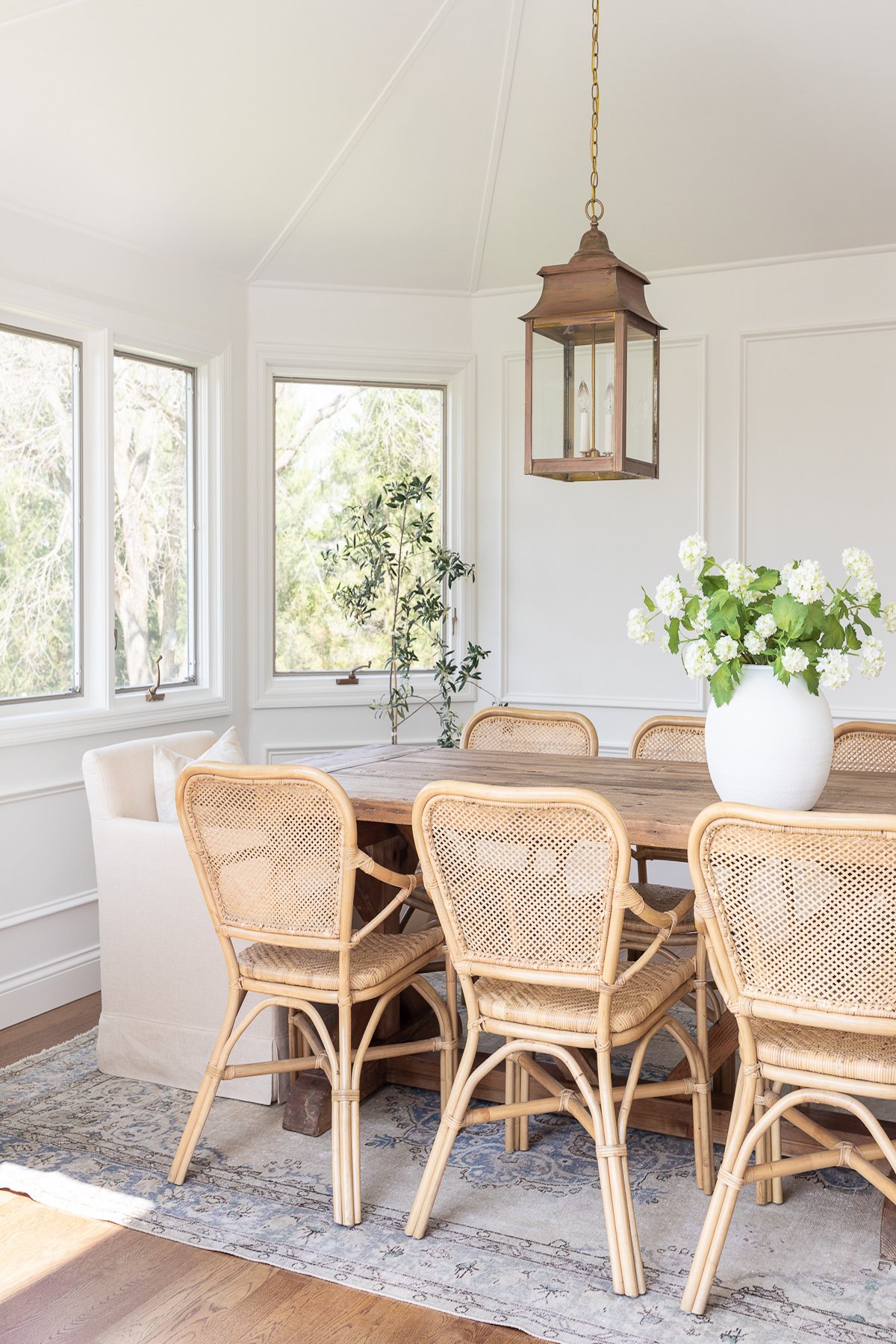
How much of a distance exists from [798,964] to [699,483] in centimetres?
310

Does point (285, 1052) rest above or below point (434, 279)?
below

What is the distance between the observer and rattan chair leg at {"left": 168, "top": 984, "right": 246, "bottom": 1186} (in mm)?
2635

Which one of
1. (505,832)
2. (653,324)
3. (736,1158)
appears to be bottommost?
(736,1158)

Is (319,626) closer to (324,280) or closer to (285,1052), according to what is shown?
(324,280)

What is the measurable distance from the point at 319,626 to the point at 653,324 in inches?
101

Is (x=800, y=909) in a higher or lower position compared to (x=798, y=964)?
higher

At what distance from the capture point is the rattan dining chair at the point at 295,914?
2.47 m

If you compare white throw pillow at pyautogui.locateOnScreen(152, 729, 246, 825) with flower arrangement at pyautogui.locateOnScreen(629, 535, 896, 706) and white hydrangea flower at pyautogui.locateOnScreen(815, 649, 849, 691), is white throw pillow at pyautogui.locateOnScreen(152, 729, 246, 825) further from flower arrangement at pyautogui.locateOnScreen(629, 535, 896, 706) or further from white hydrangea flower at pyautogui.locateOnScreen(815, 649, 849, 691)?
white hydrangea flower at pyautogui.locateOnScreen(815, 649, 849, 691)

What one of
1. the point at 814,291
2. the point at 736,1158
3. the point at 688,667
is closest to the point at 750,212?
the point at 814,291

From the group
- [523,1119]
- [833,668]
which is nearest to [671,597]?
[833,668]

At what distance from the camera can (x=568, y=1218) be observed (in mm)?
2494

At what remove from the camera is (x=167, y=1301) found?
219 centimetres

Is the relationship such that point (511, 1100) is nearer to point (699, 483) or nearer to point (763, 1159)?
point (763, 1159)

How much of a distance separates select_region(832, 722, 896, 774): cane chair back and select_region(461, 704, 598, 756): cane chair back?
709 millimetres
